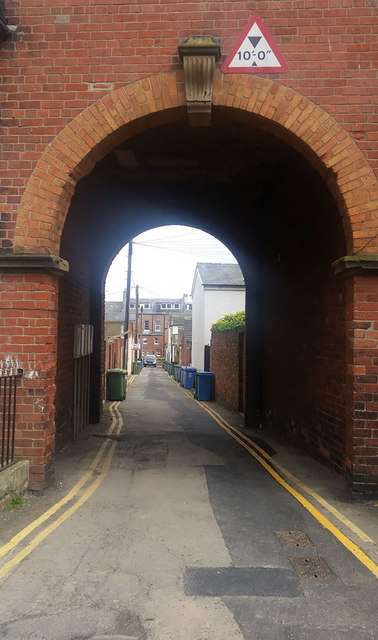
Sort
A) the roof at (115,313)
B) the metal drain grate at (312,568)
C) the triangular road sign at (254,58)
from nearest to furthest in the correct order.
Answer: the metal drain grate at (312,568) < the triangular road sign at (254,58) < the roof at (115,313)

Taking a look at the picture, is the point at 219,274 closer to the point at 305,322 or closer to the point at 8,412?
the point at 305,322

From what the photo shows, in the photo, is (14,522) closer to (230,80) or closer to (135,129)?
(135,129)

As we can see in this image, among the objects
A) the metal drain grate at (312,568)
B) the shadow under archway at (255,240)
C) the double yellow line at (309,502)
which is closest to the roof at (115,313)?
the shadow under archway at (255,240)

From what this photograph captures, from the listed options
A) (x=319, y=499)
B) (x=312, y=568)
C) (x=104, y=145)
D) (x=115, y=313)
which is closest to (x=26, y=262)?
(x=104, y=145)

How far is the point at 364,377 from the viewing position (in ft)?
16.8

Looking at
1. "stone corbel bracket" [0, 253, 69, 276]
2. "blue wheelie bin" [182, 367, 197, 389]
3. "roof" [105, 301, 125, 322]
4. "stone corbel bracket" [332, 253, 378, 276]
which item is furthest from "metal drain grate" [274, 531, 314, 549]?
"roof" [105, 301, 125, 322]

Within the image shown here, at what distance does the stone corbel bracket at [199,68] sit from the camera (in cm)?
528

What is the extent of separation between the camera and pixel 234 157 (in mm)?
8750

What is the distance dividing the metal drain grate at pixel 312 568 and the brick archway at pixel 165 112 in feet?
11.7

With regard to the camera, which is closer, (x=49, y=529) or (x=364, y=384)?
(x=49, y=529)

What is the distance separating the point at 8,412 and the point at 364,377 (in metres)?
4.44

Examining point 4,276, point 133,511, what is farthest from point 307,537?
point 4,276

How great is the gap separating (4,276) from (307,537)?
4675 millimetres

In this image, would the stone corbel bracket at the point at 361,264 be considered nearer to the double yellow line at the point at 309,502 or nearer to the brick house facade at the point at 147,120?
the brick house facade at the point at 147,120
